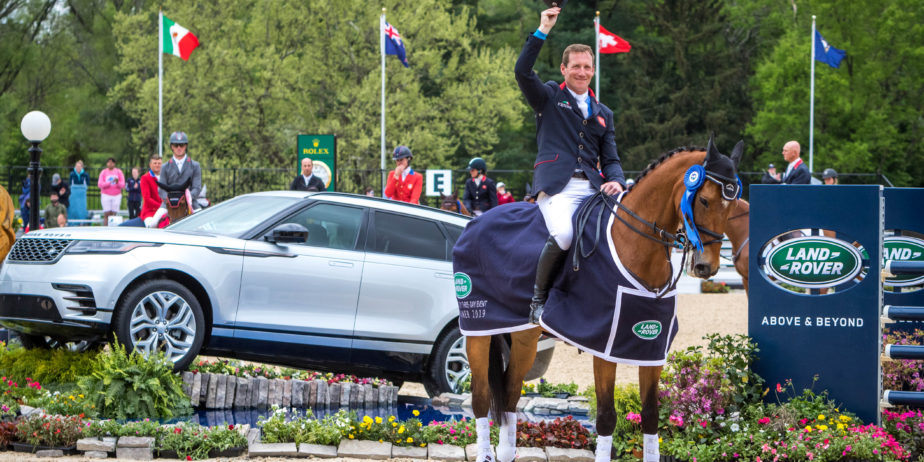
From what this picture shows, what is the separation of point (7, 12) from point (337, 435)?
1901 inches

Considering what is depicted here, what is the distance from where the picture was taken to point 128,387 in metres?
7.64

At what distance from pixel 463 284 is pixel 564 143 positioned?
3.79 ft

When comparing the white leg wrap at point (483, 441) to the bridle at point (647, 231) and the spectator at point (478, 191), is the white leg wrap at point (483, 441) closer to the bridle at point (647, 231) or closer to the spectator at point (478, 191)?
the bridle at point (647, 231)

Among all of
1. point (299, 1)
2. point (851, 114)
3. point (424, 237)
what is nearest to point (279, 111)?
point (299, 1)

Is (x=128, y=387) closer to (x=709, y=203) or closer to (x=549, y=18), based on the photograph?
(x=549, y=18)

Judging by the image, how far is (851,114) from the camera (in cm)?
4319

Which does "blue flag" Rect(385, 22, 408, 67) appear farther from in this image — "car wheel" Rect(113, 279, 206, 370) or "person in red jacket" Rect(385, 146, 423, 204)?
"car wheel" Rect(113, 279, 206, 370)

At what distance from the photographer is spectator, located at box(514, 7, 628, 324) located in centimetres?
595

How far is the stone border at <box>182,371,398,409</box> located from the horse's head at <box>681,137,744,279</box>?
156 inches

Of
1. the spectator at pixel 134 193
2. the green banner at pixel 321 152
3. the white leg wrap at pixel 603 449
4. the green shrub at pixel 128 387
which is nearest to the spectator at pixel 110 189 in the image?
the spectator at pixel 134 193

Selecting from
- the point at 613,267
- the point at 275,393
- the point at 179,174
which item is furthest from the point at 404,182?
the point at 613,267

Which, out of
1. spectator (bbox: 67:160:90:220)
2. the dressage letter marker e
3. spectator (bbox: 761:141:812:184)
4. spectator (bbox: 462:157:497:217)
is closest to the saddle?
spectator (bbox: 462:157:497:217)

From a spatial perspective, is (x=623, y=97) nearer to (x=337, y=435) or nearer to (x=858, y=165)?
(x=858, y=165)

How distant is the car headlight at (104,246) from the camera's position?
8.45m
